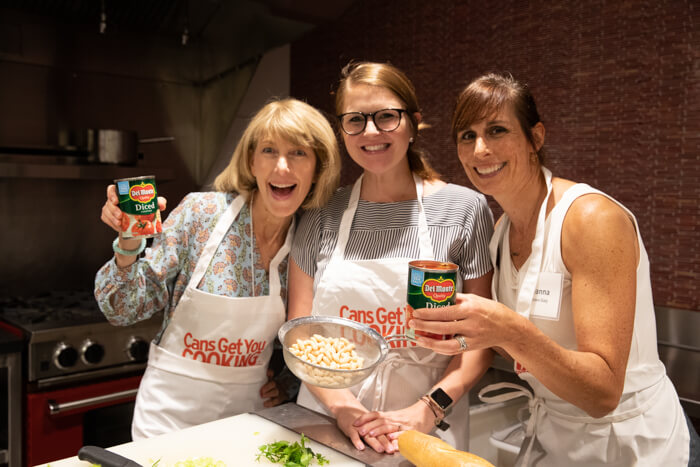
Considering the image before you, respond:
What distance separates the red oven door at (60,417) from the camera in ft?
6.93

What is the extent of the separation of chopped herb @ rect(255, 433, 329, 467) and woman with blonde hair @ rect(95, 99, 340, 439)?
42 cm

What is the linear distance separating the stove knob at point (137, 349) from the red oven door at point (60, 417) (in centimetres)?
13

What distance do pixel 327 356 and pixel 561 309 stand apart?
1.56ft

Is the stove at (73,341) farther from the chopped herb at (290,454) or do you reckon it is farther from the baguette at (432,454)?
the baguette at (432,454)

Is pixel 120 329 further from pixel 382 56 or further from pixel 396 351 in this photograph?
pixel 382 56

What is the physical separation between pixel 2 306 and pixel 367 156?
1936 millimetres

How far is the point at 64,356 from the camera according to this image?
2156mm

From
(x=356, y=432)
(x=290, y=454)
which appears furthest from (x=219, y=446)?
(x=356, y=432)

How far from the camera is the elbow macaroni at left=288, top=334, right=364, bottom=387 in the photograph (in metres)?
1.11

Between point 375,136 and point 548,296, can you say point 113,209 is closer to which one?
point 375,136

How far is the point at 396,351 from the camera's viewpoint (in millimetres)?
1419

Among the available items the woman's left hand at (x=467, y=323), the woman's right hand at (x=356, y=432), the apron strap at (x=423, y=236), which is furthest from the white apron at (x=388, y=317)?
the woman's left hand at (x=467, y=323)

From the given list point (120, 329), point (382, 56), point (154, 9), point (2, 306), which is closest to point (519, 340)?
point (120, 329)

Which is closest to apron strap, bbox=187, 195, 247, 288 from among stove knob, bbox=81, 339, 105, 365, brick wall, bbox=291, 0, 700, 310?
stove knob, bbox=81, 339, 105, 365
